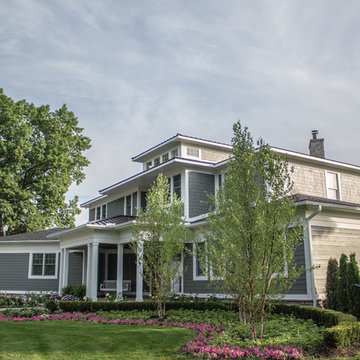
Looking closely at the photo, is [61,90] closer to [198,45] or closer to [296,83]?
[198,45]

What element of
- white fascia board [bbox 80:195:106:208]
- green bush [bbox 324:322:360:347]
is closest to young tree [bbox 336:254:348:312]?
green bush [bbox 324:322:360:347]

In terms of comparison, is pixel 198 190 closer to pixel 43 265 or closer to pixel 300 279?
pixel 300 279

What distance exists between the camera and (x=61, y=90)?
1650cm

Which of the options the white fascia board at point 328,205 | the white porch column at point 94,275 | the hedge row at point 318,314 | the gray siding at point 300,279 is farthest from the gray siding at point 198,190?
the hedge row at point 318,314

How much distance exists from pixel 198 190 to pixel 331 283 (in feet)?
27.3

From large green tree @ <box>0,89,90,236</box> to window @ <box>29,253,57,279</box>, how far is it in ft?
19.6

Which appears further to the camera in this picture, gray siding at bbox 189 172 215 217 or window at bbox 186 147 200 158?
window at bbox 186 147 200 158

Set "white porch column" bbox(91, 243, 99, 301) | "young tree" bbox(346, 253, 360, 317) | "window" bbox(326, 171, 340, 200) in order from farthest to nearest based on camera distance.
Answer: "window" bbox(326, 171, 340, 200) < "white porch column" bbox(91, 243, 99, 301) < "young tree" bbox(346, 253, 360, 317)

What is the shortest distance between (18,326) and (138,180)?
11.2 m

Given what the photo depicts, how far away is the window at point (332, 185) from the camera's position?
1942 centimetres

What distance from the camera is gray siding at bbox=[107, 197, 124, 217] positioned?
79.5ft

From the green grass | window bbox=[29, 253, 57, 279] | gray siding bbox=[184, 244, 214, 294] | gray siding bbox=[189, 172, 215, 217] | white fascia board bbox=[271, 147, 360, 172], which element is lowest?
the green grass

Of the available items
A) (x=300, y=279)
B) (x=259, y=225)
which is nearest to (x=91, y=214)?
(x=300, y=279)

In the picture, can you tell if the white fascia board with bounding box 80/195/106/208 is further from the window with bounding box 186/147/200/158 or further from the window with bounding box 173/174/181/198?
the window with bounding box 173/174/181/198
